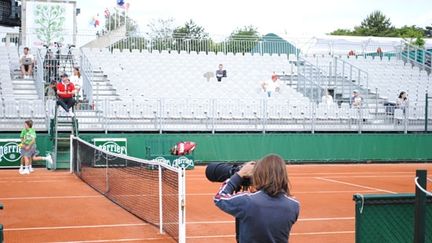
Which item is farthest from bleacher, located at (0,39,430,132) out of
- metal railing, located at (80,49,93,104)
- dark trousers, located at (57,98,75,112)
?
dark trousers, located at (57,98,75,112)

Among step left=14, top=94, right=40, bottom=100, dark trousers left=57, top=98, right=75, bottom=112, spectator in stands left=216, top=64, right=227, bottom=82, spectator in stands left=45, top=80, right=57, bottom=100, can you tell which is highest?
spectator in stands left=216, top=64, right=227, bottom=82

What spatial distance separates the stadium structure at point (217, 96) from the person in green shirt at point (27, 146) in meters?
1.31

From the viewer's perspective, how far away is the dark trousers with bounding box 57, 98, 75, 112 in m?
22.3

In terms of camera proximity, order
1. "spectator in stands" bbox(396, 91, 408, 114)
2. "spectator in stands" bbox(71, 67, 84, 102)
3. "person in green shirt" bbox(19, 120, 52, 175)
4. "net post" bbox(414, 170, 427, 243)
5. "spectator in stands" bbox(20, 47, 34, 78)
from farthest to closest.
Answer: "spectator in stands" bbox(396, 91, 408, 114) → "spectator in stands" bbox(20, 47, 34, 78) → "spectator in stands" bbox(71, 67, 84, 102) → "person in green shirt" bbox(19, 120, 52, 175) → "net post" bbox(414, 170, 427, 243)

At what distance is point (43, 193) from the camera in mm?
15539

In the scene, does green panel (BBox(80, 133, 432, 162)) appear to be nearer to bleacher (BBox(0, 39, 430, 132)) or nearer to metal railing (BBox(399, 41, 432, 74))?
bleacher (BBox(0, 39, 430, 132))

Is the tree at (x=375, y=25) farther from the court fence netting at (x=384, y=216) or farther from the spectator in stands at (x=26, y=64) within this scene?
the court fence netting at (x=384, y=216)

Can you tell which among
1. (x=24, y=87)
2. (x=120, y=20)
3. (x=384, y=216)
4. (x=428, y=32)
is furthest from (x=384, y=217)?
(x=428, y=32)

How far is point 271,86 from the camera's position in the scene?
29297mm

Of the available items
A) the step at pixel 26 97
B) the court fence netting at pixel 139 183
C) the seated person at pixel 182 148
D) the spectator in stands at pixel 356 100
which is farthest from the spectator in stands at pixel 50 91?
the spectator in stands at pixel 356 100

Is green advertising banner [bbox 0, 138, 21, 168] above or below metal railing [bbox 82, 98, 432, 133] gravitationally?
below

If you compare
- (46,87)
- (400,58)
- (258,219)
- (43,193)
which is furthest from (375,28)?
(258,219)

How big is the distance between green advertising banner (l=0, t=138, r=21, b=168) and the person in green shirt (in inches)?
58.5

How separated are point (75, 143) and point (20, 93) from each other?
6732mm
